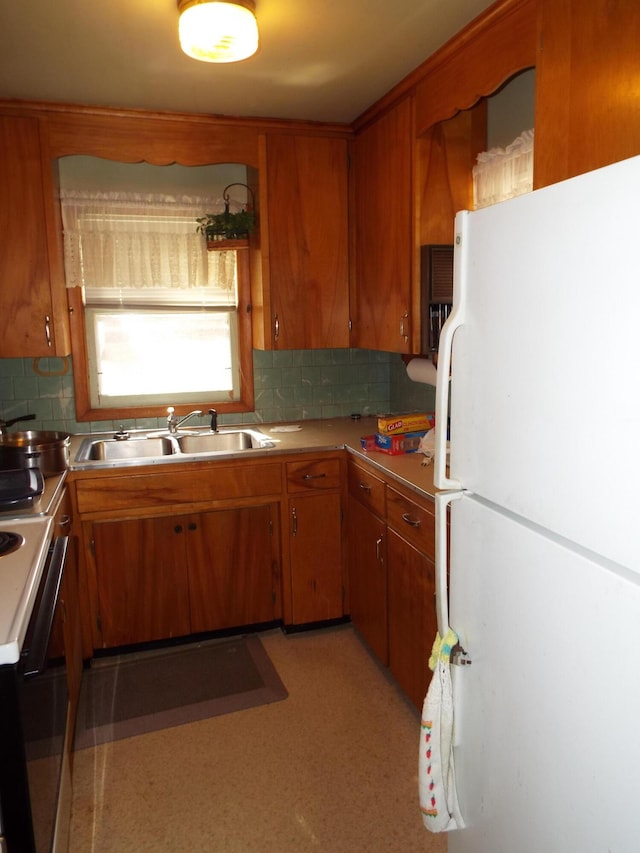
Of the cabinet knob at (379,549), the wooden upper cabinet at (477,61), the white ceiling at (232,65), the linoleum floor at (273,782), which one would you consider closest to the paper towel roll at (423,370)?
the cabinet knob at (379,549)

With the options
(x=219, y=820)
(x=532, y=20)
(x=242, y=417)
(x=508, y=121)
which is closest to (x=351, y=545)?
(x=242, y=417)

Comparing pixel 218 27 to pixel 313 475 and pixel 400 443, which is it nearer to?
pixel 400 443

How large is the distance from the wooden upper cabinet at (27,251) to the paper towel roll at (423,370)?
158 centimetres

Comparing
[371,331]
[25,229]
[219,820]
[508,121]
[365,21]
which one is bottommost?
[219,820]

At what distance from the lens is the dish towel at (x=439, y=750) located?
4.53ft

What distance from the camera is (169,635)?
2844 millimetres

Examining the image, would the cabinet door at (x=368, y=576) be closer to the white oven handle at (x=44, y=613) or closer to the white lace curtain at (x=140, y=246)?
the white oven handle at (x=44, y=613)

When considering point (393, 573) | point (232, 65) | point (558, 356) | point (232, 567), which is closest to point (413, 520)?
point (393, 573)

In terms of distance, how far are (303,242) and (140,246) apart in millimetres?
813

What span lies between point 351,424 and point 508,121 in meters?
1.59

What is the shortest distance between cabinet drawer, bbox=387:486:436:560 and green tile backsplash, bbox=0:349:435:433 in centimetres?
94

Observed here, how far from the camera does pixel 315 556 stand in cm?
293

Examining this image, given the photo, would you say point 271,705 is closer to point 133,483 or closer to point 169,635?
point 169,635

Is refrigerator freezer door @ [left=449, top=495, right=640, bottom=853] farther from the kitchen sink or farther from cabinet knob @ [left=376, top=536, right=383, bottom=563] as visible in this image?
the kitchen sink
